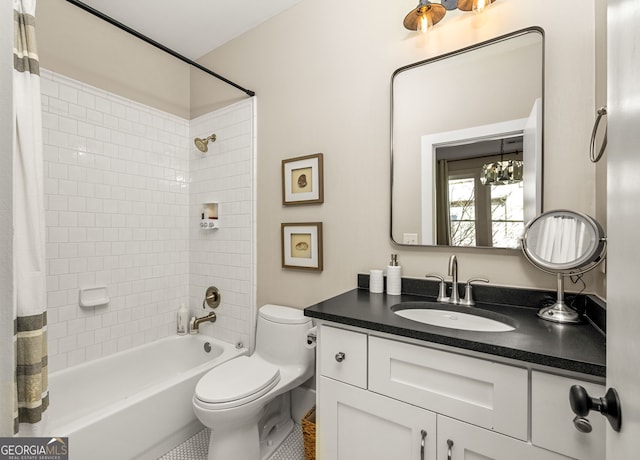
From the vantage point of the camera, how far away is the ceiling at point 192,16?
190 cm

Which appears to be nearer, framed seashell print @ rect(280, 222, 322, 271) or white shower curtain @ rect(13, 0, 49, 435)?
white shower curtain @ rect(13, 0, 49, 435)

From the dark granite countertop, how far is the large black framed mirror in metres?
0.38

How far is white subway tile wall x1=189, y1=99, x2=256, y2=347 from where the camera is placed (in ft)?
6.93

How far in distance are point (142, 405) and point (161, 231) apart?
1.21m

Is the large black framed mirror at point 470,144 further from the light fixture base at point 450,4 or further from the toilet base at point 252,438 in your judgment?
the toilet base at point 252,438

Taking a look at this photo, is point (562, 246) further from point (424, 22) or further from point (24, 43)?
point (24, 43)

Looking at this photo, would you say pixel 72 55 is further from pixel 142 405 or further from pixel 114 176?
pixel 142 405

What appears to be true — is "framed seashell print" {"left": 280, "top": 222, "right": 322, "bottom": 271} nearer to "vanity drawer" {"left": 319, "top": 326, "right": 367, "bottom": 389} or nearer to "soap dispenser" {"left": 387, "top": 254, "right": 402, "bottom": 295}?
"soap dispenser" {"left": 387, "top": 254, "right": 402, "bottom": 295}

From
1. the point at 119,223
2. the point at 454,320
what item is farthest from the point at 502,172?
the point at 119,223

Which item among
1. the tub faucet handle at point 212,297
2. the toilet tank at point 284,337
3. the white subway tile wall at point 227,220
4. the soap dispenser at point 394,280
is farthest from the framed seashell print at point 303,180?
the tub faucet handle at point 212,297

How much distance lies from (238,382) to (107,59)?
220 cm

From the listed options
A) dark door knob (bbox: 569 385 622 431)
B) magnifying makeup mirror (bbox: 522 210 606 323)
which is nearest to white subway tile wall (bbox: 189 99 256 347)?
magnifying makeup mirror (bbox: 522 210 606 323)

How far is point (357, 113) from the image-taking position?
1.68 metres

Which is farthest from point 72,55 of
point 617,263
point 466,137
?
point 617,263
